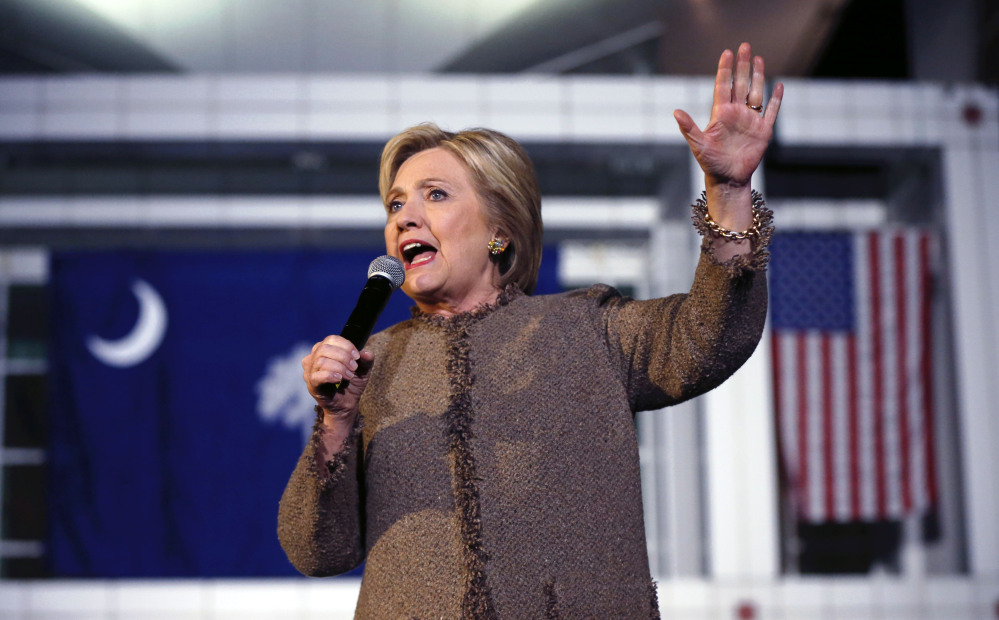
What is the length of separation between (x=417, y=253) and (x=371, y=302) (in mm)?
207

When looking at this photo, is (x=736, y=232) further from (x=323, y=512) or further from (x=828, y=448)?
(x=828, y=448)

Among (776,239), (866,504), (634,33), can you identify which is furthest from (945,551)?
(634,33)

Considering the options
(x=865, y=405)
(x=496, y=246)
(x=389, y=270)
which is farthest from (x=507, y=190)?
Answer: (x=865, y=405)

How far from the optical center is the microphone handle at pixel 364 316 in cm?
108

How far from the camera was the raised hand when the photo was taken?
1.04m

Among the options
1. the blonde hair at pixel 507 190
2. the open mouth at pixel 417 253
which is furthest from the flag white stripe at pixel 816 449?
the open mouth at pixel 417 253

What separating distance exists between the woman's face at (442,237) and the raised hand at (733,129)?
0.42 meters

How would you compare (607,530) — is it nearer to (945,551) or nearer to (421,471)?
(421,471)

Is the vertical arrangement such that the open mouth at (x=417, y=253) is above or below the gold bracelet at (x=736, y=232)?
above

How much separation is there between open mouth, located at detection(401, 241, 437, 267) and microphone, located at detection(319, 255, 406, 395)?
2cm

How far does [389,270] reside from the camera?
4.19ft

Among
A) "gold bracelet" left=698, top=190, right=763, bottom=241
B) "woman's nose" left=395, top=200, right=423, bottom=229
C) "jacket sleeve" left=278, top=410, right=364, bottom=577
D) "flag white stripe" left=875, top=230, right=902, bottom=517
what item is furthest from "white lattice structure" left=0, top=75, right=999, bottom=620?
"gold bracelet" left=698, top=190, right=763, bottom=241

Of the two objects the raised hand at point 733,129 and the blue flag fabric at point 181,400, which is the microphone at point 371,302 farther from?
the blue flag fabric at point 181,400

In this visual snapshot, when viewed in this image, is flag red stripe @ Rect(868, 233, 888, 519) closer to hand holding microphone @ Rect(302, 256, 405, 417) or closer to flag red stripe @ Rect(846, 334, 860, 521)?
flag red stripe @ Rect(846, 334, 860, 521)
